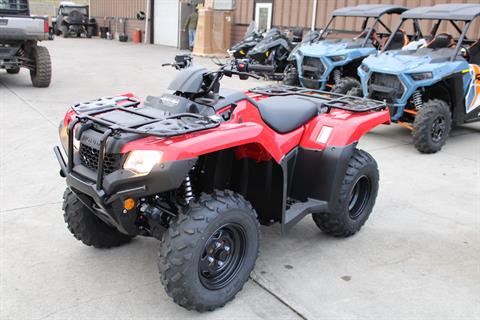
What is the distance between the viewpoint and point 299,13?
15875 mm

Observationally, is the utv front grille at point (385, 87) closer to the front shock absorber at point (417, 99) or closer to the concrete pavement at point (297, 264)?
the front shock absorber at point (417, 99)

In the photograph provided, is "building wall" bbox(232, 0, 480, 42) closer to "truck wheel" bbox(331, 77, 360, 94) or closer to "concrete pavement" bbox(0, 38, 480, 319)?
"truck wheel" bbox(331, 77, 360, 94)

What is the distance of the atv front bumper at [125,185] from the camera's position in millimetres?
2480

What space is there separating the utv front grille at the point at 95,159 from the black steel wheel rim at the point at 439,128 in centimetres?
501

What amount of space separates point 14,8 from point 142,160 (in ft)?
32.2

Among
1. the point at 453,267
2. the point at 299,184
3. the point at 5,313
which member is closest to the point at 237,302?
the point at 299,184

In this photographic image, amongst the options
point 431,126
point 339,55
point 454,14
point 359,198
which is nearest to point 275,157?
point 359,198

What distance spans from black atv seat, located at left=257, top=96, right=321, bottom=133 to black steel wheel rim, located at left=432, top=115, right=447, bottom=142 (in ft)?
11.3

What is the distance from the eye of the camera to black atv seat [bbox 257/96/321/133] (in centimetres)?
330

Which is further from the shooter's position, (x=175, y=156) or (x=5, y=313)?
(x=5, y=313)

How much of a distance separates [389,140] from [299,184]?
4004mm

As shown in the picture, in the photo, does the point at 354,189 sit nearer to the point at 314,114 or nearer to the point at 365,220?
the point at 365,220

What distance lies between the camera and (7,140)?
20.7 ft

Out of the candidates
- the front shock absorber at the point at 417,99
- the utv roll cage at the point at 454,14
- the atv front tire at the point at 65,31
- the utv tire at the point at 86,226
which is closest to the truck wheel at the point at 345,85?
the utv roll cage at the point at 454,14
